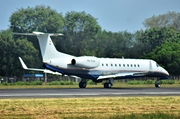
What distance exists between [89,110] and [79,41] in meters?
82.9

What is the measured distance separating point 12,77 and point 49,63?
163 feet

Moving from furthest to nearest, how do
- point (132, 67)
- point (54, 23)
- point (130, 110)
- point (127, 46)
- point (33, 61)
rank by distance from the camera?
point (54, 23) < point (33, 61) < point (127, 46) < point (132, 67) < point (130, 110)

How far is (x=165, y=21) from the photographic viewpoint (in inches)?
6412

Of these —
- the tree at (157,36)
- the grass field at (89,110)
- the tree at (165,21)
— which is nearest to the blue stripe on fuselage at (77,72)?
the grass field at (89,110)

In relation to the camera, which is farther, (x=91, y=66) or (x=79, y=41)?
(x=79, y=41)

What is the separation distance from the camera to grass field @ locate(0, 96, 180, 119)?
82.0ft

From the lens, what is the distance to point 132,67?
214 ft

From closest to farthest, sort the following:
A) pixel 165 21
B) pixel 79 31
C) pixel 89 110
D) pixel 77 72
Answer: pixel 89 110
pixel 77 72
pixel 79 31
pixel 165 21

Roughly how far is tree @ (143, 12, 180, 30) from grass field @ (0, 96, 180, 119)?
12698 centimetres

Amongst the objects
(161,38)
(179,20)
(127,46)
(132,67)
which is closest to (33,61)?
(127,46)

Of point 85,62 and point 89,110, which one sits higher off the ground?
point 85,62

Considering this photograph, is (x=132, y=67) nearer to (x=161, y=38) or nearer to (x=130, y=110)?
(x=130, y=110)

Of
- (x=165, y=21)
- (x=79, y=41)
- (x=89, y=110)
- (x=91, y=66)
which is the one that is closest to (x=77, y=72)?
(x=91, y=66)

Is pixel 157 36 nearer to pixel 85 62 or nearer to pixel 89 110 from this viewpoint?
pixel 85 62
